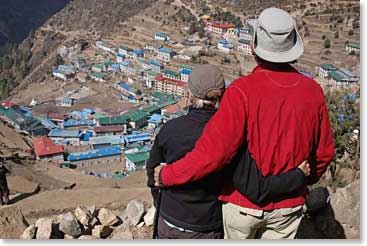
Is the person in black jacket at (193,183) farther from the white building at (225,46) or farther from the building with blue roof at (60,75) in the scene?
the building with blue roof at (60,75)

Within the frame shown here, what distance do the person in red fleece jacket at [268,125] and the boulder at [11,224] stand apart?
132 centimetres

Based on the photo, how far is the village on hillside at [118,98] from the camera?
42.5ft

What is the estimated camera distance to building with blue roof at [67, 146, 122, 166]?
1249 cm

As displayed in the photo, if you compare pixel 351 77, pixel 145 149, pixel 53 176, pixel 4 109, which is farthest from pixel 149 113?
pixel 53 176

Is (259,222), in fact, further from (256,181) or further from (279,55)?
(279,55)

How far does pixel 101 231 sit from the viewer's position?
2.21 m

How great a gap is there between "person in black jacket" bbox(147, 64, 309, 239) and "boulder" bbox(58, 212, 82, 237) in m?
0.92

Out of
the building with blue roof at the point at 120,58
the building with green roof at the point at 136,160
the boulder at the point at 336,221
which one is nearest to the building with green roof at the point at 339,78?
the building with green roof at the point at 136,160

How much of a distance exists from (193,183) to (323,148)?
311 millimetres

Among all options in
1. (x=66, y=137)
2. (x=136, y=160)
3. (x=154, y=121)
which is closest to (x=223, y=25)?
(x=154, y=121)

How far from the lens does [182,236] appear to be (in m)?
1.18

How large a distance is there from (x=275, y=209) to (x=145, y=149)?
12302mm

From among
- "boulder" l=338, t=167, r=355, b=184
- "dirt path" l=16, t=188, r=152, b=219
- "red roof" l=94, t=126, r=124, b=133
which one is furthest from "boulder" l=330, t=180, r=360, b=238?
"red roof" l=94, t=126, r=124, b=133

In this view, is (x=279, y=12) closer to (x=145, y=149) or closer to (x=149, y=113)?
(x=145, y=149)
